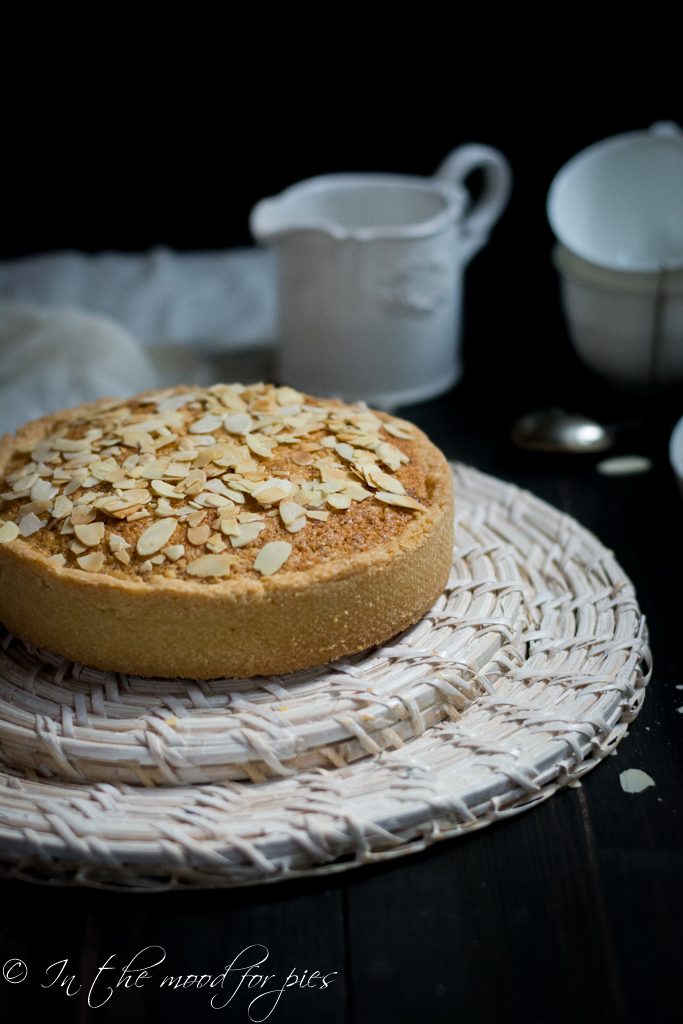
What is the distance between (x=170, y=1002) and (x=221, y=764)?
0.73 ft

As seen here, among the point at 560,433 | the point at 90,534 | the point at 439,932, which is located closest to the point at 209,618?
the point at 90,534

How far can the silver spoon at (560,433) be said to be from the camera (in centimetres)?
185

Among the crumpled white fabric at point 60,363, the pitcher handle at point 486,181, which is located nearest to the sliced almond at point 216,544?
the crumpled white fabric at point 60,363

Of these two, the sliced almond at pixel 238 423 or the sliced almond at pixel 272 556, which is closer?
the sliced almond at pixel 272 556

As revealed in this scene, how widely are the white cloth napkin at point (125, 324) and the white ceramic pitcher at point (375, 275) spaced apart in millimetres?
194

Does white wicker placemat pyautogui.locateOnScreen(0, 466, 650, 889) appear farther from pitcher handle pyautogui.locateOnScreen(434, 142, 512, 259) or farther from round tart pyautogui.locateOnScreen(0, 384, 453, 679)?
pitcher handle pyautogui.locateOnScreen(434, 142, 512, 259)

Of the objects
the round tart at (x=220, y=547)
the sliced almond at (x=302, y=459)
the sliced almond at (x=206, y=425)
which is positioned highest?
the sliced almond at (x=206, y=425)

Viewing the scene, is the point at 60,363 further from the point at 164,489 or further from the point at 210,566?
the point at 210,566

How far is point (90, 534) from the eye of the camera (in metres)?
1.18

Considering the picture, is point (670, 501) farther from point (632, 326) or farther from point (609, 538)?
point (632, 326)

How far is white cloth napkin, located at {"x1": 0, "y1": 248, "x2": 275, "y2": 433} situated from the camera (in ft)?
6.35

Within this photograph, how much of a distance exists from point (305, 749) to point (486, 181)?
1451 mm

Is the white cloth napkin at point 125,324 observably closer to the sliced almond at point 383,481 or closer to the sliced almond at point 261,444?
the sliced almond at point 261,444

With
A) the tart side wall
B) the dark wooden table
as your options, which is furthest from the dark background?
the tart side wall
